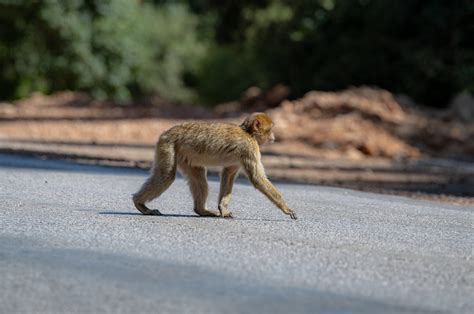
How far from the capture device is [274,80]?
4194 centimetres

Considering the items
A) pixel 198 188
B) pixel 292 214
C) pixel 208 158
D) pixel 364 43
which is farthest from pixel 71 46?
pixel 292 214

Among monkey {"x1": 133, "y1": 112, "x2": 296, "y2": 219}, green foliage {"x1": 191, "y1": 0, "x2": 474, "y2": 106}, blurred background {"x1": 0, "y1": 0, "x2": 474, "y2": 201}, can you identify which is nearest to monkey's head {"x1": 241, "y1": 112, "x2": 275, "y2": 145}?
→ monkey {"x1": 133, "y1": 112, "x2": 296, "y2": 219}

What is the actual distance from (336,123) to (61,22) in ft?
66.0

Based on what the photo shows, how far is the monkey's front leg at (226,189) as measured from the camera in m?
11.1

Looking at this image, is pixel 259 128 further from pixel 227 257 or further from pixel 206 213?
pixel 227 257

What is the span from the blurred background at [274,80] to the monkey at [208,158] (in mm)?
7978

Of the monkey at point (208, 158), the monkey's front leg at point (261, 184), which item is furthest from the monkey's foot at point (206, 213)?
the monkey's front leg at point (261, 184)

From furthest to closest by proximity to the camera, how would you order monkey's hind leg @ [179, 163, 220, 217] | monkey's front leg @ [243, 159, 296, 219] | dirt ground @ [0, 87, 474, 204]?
1. dirt ground @ [0, 87, 474, 204]
2. monkey's hind leg @ [179, 163, 220, 217]
3. monkey's front leg @ [243, 159, 296, 219]

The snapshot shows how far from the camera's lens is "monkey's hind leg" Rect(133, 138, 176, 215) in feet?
35.7

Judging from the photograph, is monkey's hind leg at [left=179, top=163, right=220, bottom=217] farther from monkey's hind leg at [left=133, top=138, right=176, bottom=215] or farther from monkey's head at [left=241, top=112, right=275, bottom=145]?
monkey's head at [left=241, top=112, right=275, bottom=145]

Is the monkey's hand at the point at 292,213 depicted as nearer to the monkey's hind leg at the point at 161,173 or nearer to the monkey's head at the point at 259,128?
the monkey's head at the point at 259,128

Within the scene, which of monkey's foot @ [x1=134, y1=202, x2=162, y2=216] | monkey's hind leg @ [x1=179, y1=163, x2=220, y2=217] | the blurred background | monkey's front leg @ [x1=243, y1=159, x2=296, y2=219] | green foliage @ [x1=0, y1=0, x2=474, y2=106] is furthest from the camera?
green foliage @ [x1=0, y1=0, x2=474, y2=106]

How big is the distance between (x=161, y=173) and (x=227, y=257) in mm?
2594

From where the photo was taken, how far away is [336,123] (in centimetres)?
2866
